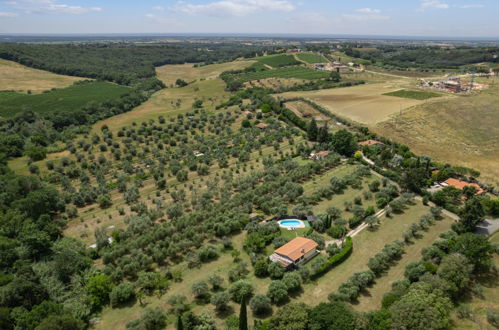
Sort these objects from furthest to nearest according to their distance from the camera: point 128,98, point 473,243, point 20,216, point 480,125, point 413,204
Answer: point 128,98 → point 480,125 → point 413,204 → point 20,216 → point 473,243

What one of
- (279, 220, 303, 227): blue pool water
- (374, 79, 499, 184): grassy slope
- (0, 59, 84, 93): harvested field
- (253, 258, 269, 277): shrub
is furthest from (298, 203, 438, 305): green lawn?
(0, 59, 84, 93): harvested field

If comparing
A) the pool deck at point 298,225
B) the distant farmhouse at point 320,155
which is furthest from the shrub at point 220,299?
the distant farmhouse at point 320,155

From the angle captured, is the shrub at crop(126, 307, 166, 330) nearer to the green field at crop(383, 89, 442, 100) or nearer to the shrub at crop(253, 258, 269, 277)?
the shrub at crop(253, 258, 269, 277)

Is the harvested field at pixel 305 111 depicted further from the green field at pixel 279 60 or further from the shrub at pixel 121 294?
the green field at pixel 279 60

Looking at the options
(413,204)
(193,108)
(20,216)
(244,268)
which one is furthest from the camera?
(193,108)

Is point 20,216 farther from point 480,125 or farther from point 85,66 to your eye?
point 85,66

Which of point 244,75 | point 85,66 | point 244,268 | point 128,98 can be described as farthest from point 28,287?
point 85,66

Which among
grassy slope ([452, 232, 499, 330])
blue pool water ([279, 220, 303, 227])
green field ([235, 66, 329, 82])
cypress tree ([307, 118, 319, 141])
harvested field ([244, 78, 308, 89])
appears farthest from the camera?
green field ([235, 66, 329, 82])
